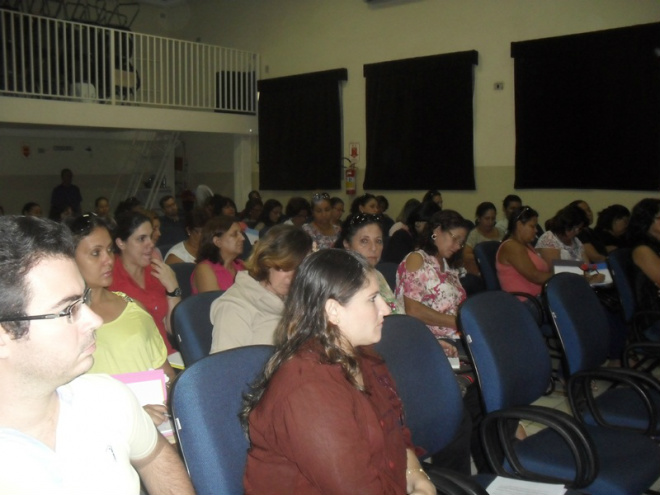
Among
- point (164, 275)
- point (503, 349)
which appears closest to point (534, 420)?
point (503, 349)

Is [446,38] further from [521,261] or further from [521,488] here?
[521,488]

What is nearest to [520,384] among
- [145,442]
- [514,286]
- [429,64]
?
[145,442]

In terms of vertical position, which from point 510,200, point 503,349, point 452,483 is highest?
point 510,200

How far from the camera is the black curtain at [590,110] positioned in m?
7.25

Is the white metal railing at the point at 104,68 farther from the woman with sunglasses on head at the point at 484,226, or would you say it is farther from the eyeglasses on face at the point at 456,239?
the eyeglasses on face at the point at 456,239

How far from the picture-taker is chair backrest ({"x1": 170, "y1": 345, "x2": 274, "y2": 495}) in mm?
1602

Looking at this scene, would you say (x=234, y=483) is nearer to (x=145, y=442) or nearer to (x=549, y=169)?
(x=145, y=442)

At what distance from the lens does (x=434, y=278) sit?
11.3 ft

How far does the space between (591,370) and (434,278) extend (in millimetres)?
985

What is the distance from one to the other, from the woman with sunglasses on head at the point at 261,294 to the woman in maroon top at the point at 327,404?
28.4 inches

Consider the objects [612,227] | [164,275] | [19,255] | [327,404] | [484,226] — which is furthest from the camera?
[484,226]

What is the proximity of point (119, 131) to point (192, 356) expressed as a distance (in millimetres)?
10055

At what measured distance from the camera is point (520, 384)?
99.0 inches

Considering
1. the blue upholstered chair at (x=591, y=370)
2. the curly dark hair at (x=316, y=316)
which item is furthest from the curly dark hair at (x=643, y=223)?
the curly dark hair at (x=316, y=316)
